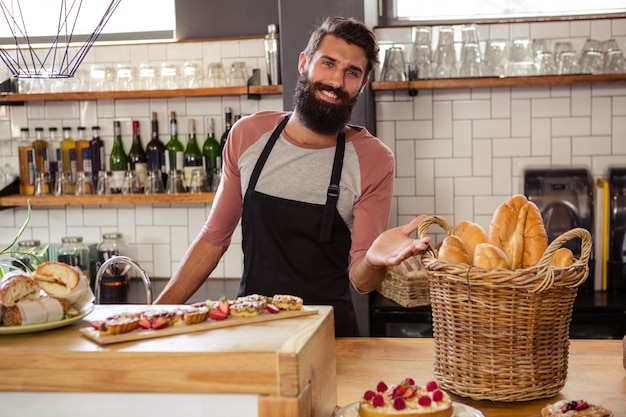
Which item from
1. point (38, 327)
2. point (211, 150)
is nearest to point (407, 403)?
point (38, 327)

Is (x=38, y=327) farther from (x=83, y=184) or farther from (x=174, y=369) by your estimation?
(x=83, y=184)

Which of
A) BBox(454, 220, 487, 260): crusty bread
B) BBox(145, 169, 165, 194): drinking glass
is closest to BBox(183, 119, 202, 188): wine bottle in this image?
BBox(145, 169, 165, 194): drinking glass

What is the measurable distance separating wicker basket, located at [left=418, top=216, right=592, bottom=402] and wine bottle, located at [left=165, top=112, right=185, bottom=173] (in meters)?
2.63

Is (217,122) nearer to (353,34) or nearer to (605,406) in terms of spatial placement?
(353,34)

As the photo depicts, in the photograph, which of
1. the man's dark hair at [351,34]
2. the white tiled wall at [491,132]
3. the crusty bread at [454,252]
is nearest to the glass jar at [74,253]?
the white tiled wall at [491,132]

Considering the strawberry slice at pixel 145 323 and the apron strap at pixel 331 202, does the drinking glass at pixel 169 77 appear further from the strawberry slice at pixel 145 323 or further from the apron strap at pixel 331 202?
the strawberry slice at pixel 145 323

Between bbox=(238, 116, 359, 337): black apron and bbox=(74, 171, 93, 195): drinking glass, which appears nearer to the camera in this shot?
bbox=(238, 116, 359, 337): black apron

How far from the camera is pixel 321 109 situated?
250 cm

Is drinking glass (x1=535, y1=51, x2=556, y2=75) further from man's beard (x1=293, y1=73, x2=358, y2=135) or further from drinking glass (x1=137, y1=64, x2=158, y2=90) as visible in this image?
drinking glass (x1=137, y1=64, x2=158, y2=90)

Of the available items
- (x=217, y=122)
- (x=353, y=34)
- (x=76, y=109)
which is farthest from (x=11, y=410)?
(x=76, y=109)

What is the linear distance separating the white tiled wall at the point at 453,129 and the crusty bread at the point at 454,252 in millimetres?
2388

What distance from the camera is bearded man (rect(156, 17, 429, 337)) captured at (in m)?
2.54

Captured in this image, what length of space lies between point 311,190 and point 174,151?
178 cm

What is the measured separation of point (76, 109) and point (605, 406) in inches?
137
